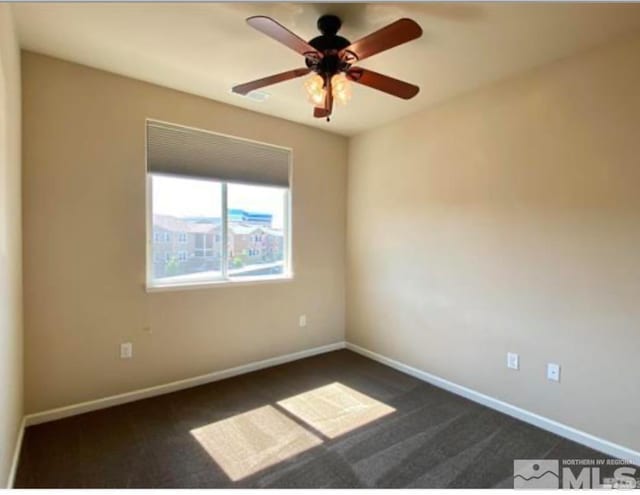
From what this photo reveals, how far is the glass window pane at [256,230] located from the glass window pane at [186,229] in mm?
151

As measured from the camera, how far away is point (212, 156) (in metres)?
3.22

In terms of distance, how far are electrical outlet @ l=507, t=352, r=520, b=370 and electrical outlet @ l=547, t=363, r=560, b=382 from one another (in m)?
0.21

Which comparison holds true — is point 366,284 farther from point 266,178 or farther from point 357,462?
point 357,462

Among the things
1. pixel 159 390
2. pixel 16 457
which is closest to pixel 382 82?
pixel 159 390

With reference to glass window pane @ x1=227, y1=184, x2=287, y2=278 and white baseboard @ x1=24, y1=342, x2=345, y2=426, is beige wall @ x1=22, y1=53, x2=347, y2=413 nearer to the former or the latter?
white baseboard @ x1=24, y1=342, x2=345, y2=426

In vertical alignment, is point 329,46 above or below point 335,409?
above

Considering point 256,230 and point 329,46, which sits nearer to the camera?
point 329,46

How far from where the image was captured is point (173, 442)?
229 centimetres

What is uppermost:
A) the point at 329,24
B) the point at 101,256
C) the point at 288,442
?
the point at 329,24

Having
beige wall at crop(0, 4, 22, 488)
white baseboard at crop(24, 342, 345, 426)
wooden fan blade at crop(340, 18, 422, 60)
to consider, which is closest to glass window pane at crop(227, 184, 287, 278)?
white baseboard at crop(24, 342, 345, 426)

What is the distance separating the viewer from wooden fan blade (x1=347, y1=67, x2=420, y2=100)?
2023 mm

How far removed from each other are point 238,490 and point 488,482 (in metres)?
1.36

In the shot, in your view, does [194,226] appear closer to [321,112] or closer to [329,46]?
[321,112]

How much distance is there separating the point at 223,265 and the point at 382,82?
7.10 ft
